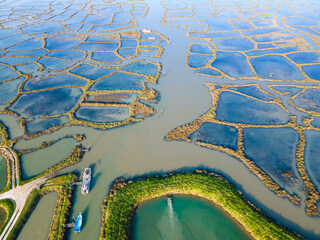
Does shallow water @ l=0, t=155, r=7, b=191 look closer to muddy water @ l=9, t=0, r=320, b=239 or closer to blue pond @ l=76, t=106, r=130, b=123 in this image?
muddy water @ l=9, t=0, r=320, b=239

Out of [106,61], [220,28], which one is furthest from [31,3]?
[220,28]

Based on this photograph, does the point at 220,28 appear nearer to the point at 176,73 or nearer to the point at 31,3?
the point at 176,73

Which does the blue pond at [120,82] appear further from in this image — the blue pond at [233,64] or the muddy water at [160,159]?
the blue pond at [233,64]

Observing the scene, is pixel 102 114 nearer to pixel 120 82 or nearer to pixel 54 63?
pixel 120 82

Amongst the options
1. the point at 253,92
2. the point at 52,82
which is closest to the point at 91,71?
the point at 52,82

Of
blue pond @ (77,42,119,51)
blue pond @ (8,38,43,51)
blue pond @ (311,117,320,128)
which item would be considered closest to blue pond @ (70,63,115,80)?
blue pond @ (77,42,119,51)

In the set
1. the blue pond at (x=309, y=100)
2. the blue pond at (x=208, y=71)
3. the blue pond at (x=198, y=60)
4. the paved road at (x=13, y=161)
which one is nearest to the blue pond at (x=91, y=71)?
the blue pond at (x=198, y=60)
